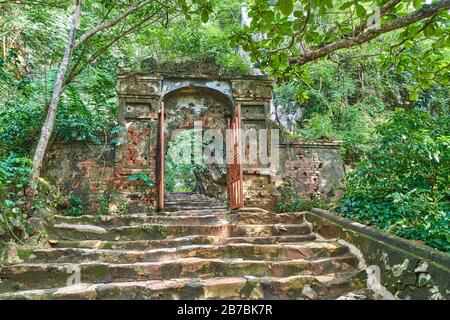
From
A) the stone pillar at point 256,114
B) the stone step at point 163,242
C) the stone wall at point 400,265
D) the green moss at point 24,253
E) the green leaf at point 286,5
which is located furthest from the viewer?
the stone pillar at point 256,114

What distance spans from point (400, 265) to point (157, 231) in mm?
3113

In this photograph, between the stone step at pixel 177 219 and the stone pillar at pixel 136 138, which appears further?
the stone pillar at pixel 136 138

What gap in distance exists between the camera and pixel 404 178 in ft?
15.5

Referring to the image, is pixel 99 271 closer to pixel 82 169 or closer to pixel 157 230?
pixel 157 230

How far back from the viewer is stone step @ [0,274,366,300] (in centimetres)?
286

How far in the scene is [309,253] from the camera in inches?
156

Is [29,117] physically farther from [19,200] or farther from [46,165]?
[19,200]

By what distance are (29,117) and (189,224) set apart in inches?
162

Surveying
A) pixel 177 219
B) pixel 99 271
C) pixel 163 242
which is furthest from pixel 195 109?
pixel 99 271

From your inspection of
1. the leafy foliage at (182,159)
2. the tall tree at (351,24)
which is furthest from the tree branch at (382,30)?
the leafy foliage at (182,159)

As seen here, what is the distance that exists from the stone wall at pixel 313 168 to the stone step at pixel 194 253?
345 cm

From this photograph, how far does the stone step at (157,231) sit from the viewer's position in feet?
14.7

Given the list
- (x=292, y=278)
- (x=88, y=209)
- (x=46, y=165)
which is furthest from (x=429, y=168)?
(x=46, y=165)

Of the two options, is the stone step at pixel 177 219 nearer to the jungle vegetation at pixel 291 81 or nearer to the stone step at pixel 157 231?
the stone step at pixel 157 231
